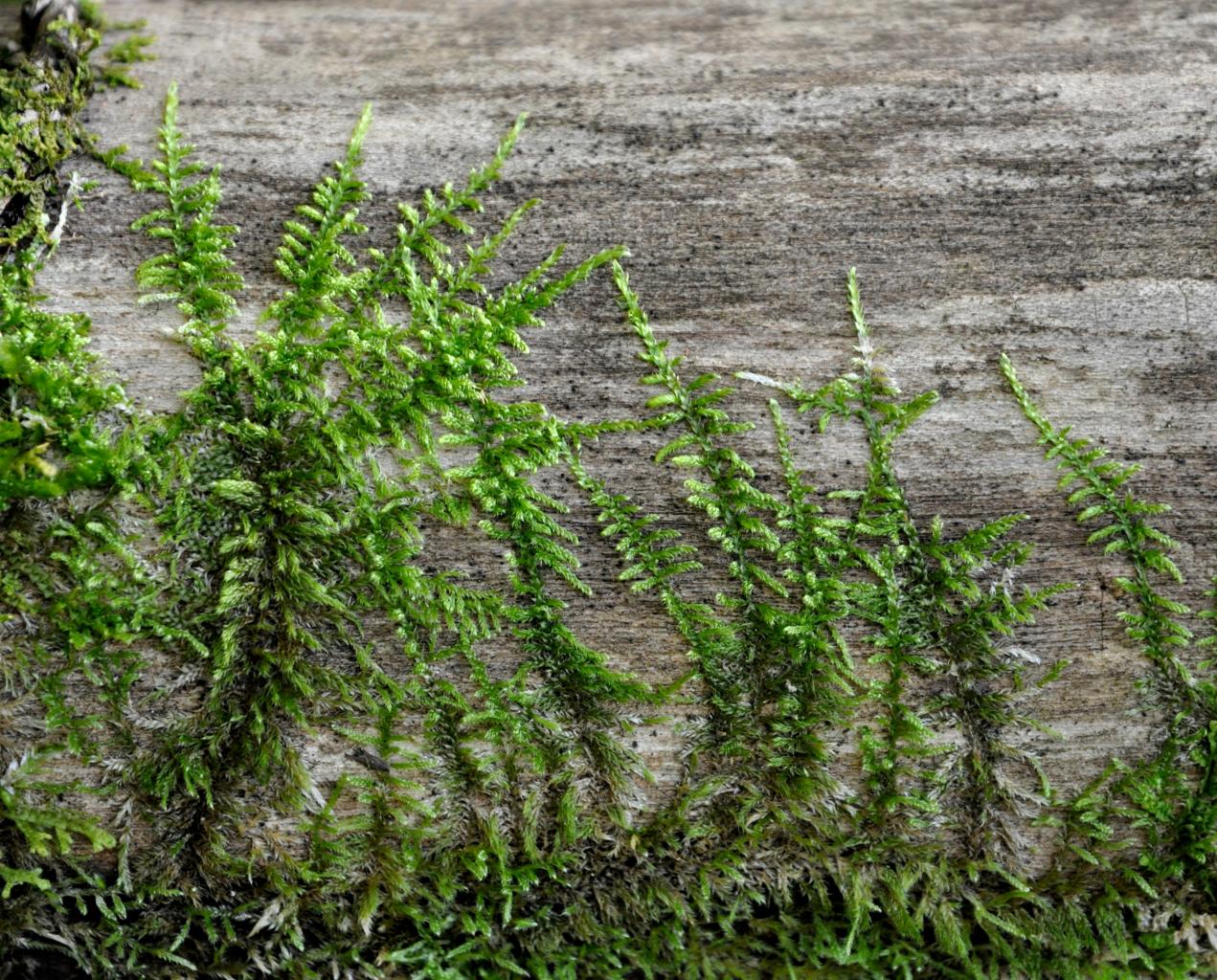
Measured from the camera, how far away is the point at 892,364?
A: 1.52 m

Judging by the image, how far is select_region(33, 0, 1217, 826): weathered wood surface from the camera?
58.5 inches

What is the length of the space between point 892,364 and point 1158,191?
0.67 metres

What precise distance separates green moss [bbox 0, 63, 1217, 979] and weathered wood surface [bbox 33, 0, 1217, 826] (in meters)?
0.06

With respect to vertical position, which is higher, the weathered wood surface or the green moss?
the weathered wood surface

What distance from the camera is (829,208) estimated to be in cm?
161

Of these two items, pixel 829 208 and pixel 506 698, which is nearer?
pixel 506 698

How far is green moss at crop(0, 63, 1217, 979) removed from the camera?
1.38 meters

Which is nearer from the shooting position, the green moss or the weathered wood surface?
the green moss

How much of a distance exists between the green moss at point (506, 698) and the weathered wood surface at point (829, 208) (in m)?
0.06

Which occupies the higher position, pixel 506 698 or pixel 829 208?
pixel 829 208

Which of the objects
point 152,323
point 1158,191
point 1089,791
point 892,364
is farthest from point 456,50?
point 1089,791

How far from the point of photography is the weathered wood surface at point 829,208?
1.49m

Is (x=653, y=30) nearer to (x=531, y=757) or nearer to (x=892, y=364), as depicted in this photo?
Result: (x=892, y=364)

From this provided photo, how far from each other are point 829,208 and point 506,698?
1129 mm
